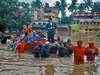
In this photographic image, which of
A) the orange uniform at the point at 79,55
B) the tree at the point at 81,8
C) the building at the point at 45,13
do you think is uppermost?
the orange uniform at the point at 79,55

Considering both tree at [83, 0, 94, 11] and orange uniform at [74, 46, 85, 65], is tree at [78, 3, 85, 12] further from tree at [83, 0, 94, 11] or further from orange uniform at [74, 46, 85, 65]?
orange uniform at [74, 46, 85, 65]

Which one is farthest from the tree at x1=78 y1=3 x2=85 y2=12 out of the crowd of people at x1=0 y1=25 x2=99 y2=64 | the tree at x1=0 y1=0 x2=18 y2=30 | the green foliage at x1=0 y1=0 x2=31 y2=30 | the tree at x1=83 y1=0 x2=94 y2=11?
the crowd of people at x1=0 y1=25 x2=99 y2=64

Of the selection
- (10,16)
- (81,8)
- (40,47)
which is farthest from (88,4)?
(40,47)

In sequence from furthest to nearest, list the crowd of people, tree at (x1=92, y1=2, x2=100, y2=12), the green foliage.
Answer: tree at (x1=92, y1=2, x2=100, y2=12)
the green foliage
the crowd of people

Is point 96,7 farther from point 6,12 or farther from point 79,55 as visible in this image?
point 79,55

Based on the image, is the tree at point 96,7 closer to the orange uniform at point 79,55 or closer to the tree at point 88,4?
the tree at point 88,4

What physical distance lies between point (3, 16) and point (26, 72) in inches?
1075

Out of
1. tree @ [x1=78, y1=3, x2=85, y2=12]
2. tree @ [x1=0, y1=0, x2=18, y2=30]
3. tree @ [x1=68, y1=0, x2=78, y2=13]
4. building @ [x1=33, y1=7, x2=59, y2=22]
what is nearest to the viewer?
tree @ [x1=0, y1=0, x2=18, y2=30]

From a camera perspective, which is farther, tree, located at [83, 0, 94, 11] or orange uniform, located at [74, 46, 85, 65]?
tree, located at [83, 0, 94, 11]

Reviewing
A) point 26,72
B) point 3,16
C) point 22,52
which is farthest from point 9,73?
point 3,16

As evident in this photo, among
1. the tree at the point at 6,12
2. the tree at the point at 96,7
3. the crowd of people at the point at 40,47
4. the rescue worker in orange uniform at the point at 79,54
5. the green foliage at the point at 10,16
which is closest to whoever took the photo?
the rescue worker in orange uniform at the point at 79,54

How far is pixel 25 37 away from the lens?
1816cm

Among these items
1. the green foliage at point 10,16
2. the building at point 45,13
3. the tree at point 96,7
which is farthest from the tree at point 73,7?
the green foliage at point 10,16

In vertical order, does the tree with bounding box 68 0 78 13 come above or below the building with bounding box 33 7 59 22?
above
